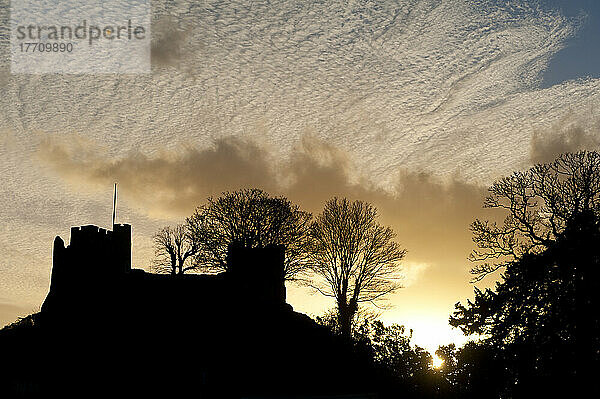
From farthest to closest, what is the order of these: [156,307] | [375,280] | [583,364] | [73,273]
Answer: [375,280], [583,364], [73,273], [156,307]

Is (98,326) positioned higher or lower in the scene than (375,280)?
lower

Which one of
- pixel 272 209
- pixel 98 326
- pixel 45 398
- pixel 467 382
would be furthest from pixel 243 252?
pixel 272 209

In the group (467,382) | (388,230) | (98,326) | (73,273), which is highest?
(388,230)

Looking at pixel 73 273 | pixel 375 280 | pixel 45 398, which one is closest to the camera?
pixel 45 398

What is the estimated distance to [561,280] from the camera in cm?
4050

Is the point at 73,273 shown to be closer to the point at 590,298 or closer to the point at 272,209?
the point at 272,209

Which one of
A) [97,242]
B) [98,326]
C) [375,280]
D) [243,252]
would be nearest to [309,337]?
[243,252]

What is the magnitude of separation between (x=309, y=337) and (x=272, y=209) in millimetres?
25022

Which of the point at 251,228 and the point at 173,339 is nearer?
the point at 173,339

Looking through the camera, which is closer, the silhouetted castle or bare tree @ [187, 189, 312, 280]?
the silhouetted castle

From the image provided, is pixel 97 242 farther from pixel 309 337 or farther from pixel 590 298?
pixel 590 298

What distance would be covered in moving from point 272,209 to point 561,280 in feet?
76.5

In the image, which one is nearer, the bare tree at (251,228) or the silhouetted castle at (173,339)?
the silhouetted castle at (173,339)

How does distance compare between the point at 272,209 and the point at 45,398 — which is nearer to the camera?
the point at 45,398
